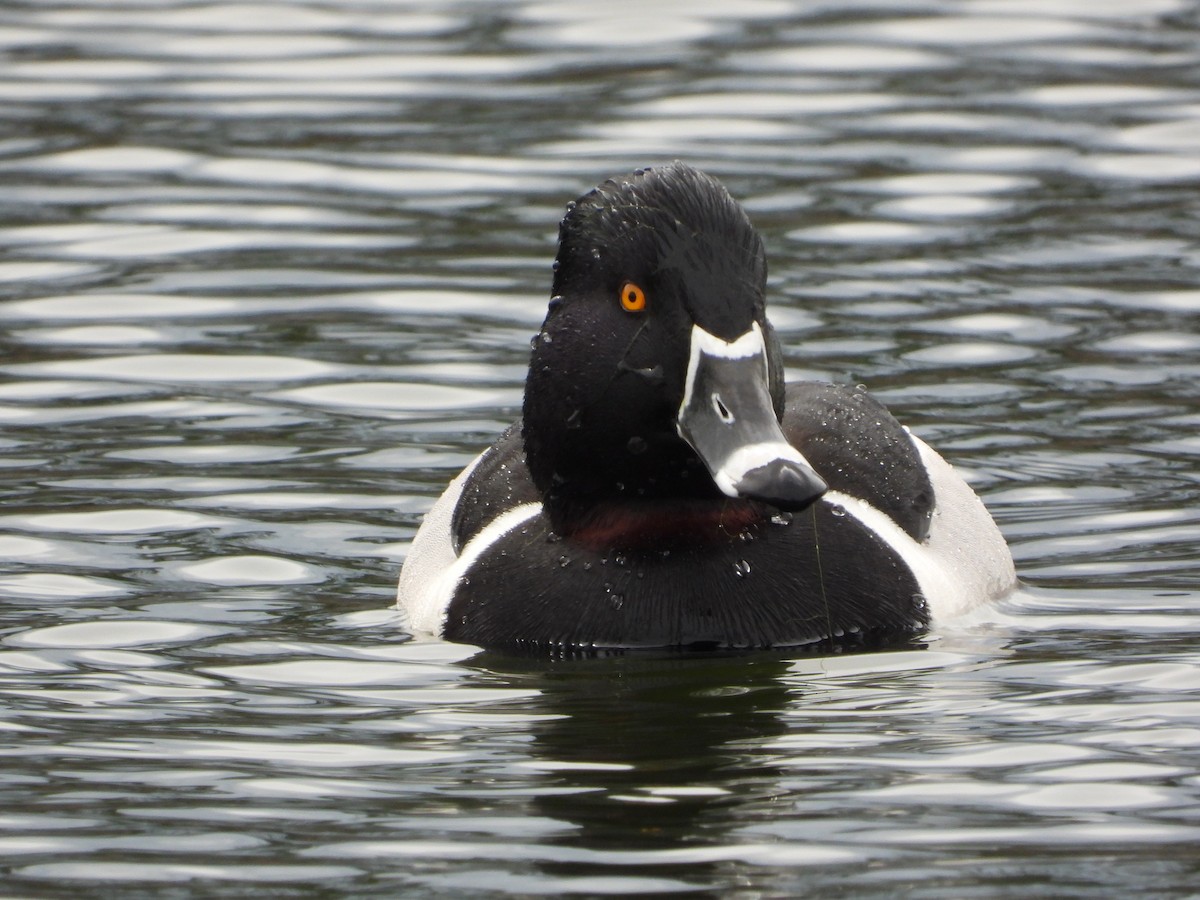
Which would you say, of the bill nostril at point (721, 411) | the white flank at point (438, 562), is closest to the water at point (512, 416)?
the white flank at point (438, 562)

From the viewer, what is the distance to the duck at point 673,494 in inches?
268

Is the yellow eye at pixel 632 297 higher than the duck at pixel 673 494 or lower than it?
higher

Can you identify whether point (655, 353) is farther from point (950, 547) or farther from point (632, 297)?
point (950, 547)

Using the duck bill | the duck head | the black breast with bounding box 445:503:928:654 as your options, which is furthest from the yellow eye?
the black breast with bounding box 445:503:928:654

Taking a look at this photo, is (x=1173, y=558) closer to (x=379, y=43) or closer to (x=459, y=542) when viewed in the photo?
(x=459, y=542)

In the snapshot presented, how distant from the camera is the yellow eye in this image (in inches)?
273

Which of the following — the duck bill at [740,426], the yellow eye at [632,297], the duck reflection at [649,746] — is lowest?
the duck reflection at [649,746]

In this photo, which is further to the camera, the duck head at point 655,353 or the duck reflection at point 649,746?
the duck head at point 655,353

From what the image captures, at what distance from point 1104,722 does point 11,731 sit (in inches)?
99.6

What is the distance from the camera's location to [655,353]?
22.6 feet

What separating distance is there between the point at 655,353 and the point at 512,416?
3204mm

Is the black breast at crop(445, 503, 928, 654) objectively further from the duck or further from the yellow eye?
the yellow eye

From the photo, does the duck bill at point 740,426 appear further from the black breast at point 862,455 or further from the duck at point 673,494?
the black breast at point 862,455

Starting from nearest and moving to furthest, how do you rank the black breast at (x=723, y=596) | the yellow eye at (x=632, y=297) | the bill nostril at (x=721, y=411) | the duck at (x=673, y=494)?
1. the bill nostril at (x=721, y=411)
2. the duck at (x=673, y=494)
3. the yellow eye at (x=632, y=297)
4. the black breast at (x=723, y=596)
